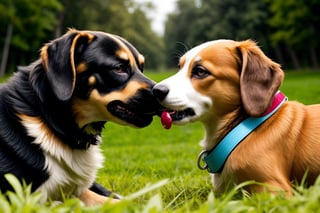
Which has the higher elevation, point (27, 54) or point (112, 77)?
point (112, 77)

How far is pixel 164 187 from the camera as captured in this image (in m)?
4.17

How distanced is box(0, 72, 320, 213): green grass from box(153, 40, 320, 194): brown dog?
28 cm

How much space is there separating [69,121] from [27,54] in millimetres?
45728

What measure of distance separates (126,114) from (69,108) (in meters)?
0.50

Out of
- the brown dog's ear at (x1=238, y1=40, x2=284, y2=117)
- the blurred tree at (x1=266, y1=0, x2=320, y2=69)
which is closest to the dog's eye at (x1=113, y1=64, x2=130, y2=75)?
the brown dog's ear at (x1=238, y1=40, x2=284, y2=117)

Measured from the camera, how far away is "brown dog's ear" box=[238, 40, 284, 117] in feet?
12.6

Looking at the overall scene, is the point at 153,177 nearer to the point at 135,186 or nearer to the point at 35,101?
the point at 135,186

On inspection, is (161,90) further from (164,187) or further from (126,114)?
(164,187)

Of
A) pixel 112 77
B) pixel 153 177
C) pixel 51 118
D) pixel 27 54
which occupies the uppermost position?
pixel 112 77

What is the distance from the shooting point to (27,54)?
4750cm

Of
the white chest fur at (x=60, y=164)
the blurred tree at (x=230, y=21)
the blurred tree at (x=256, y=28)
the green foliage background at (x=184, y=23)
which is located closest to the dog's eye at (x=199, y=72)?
the white chest fur at (x=60, y=164)

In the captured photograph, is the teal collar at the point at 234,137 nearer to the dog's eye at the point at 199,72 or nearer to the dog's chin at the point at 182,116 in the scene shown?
the dog's chin at the point at 182,116

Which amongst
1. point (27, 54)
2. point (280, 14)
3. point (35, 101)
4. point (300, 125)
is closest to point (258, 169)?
point (300, 125)

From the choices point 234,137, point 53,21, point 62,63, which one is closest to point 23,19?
point 53,21
